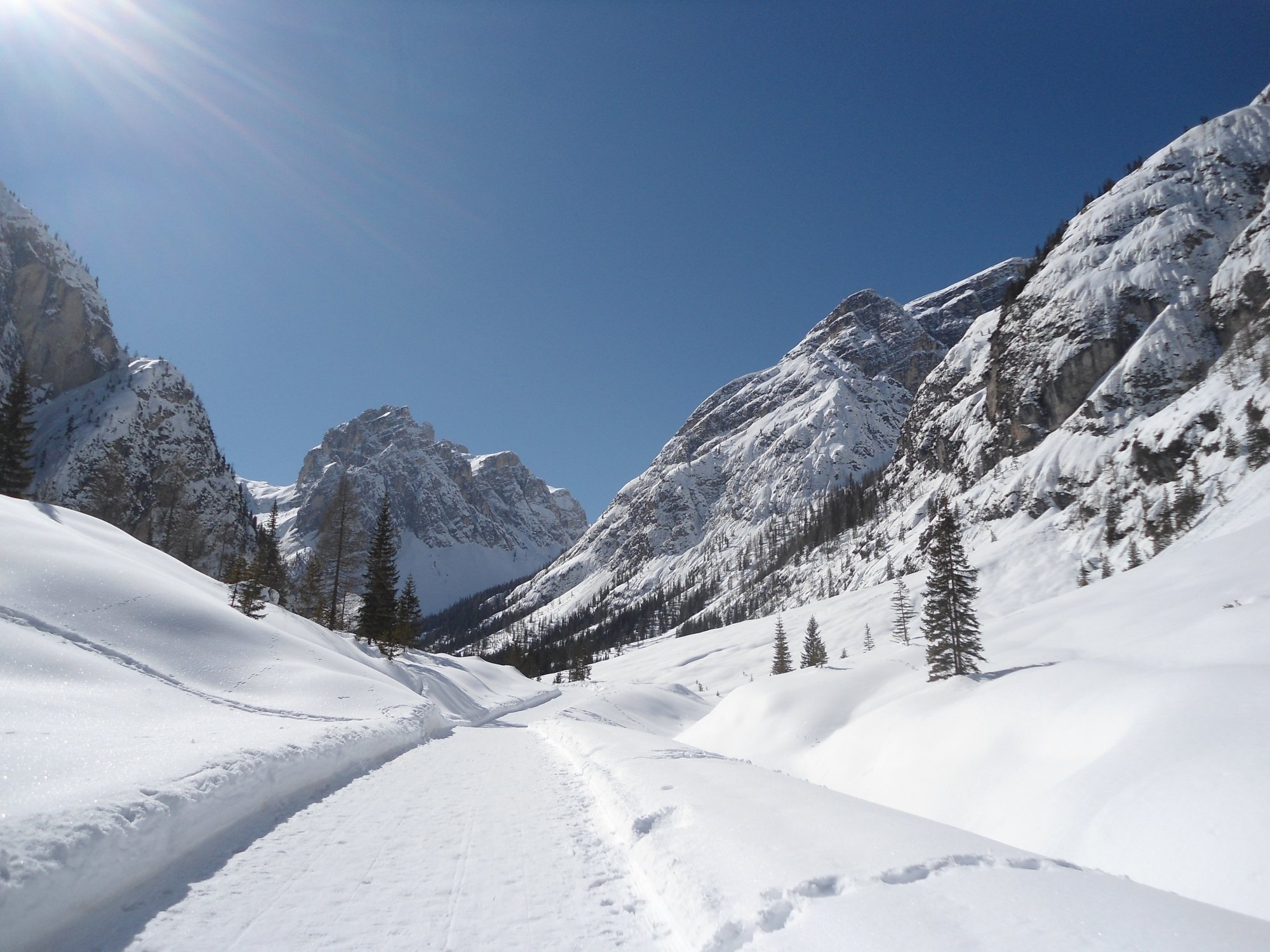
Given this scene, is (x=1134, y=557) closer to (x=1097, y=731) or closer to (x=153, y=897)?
(x=1097, y=731)

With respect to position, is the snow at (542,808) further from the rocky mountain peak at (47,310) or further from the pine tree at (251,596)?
the rocky mountain peak at (47,310)

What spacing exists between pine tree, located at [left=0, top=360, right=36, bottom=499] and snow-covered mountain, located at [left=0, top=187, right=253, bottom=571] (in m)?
50.1

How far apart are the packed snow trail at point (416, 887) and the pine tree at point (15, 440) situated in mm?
43324

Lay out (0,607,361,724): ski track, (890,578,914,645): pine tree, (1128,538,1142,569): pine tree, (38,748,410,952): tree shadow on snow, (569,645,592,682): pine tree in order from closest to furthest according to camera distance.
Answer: (38,748,410,952): tree shadow on snow < (0,607,361,724): ski track < (890,578,914,645): pine tree < (1128,538,1142,569): pine tree < (569,645,592,682): pine tree

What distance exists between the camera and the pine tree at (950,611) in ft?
81.8

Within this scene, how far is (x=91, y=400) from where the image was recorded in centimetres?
10138

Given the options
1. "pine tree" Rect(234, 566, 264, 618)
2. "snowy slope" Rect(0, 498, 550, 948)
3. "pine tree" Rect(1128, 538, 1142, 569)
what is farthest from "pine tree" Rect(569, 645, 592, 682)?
"pine tree" Rect(1128, 538, 1142, 569)

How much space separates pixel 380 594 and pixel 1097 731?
39.5 m

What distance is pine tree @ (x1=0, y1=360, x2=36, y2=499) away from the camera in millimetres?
35031

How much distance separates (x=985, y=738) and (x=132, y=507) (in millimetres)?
111175

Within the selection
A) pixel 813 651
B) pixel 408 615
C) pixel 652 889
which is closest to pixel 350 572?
pixel 408 615

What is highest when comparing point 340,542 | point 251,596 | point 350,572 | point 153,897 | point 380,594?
point 340,542

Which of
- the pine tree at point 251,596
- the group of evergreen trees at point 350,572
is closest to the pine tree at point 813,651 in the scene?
the group of evergreen trees at point 350,572

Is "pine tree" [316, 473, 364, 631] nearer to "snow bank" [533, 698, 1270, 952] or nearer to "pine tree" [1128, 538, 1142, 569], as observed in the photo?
"snow bank" [533, 698, 1270, 952]
